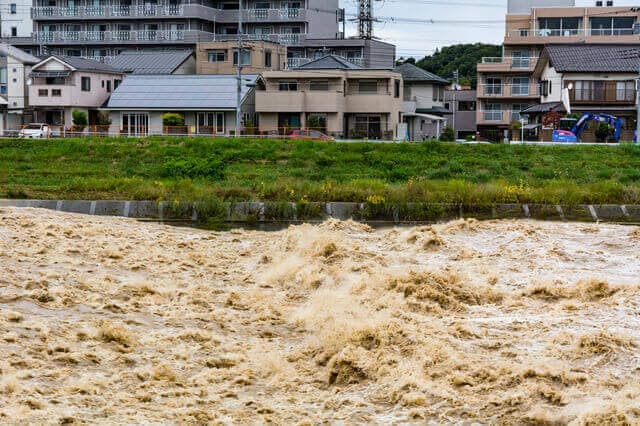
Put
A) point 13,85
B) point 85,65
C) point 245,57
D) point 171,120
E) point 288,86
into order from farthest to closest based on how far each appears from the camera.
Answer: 1. point 245,57
2. point 13,85
3. point 85,65
4. point 288,86
5. point 171,120

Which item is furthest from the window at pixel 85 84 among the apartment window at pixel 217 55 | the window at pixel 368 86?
the window at pixel 368 86

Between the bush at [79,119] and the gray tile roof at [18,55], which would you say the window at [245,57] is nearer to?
the bush at [79,119]

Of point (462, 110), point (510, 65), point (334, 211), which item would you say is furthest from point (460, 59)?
point (334, 211)

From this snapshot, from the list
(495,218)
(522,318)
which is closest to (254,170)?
(495,218)

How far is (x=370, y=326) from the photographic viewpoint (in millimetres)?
Answer: 11688

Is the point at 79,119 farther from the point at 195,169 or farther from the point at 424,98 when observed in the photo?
the point at 195,169

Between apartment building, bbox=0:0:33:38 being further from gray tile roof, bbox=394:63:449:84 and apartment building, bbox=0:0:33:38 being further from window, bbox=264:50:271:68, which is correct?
gray tile roof, bbox=394:63:449:84

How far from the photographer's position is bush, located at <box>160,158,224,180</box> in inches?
1328

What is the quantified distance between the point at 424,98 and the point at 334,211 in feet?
141

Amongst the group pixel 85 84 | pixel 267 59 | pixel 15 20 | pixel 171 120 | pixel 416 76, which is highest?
pixel 15 20

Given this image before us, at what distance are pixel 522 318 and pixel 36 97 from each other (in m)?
54.7

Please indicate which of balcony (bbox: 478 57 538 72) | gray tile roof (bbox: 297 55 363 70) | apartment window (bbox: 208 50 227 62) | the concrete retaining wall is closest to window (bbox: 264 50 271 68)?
apartment window (bbox: 208 50 227 62)

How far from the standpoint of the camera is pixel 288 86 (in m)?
58.6

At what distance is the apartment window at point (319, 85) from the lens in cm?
5800
